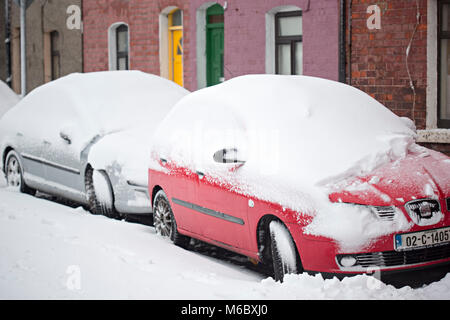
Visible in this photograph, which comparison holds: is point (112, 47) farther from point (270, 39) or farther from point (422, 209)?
point (422, 209)

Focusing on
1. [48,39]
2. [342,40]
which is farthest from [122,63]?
[342,40]

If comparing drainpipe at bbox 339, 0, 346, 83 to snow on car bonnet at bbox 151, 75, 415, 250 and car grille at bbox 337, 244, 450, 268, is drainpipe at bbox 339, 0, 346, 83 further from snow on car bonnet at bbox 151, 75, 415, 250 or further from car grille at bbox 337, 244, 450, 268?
car grille at bbox 337, 244, 450, 268

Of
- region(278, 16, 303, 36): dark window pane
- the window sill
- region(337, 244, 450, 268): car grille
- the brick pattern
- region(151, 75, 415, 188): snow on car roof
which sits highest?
region(278, 16, 303, 36): dark window pane

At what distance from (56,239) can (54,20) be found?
16.0 meters

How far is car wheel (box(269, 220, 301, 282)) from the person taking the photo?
20.0 feet

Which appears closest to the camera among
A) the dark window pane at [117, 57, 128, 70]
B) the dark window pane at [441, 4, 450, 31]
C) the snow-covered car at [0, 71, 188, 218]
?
the snow-covered car at [0, 71, 188, 218]

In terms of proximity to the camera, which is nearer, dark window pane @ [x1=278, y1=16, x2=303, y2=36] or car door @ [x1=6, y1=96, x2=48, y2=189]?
car door @ [x1=6, y1=96, x2=48, y2=189]

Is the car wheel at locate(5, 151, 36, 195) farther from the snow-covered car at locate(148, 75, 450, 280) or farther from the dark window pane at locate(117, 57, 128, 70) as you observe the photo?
the dark window pane at locate(117, 57, 128, 70)

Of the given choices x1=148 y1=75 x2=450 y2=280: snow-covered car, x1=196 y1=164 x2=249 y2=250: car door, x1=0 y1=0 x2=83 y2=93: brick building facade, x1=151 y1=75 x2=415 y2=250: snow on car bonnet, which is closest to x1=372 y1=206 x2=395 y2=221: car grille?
x1=148 y1=75 x2=450 y2=280: snow-covered car

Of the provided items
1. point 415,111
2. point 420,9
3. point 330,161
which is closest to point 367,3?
point 420,9

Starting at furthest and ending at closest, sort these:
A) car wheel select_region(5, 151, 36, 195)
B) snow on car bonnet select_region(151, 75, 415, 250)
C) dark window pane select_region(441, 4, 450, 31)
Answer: dark window pane select_region(441, 4, 450, 31) < car wheel select_region(5, 151, 36, 195) < snow on car bonnet select_region(151, 75, 415, 250)

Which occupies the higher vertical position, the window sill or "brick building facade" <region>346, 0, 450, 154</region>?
A: "brick building facade" <region>346, 0, 450, 154</region>

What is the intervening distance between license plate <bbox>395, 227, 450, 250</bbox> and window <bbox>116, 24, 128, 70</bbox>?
1490 cm

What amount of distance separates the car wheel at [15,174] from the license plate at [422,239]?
6.61 meters
